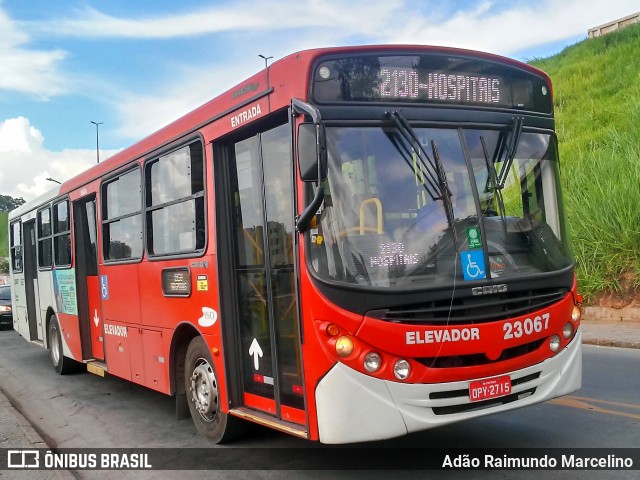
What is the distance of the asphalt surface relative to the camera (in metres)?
5.73

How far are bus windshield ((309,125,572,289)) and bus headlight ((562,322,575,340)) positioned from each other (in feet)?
1.52

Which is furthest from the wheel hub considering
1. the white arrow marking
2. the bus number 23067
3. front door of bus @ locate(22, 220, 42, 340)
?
front door of bus @ locate(22, 220, 42, 340)

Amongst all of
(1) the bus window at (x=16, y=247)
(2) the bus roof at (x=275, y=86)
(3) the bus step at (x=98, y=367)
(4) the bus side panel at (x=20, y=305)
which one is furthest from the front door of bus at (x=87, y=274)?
(1) the bus window at (x=16, y=247)

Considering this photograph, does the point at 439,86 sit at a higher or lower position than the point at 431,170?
higher

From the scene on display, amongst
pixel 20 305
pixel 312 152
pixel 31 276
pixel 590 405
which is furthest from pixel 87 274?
pixel 590 405

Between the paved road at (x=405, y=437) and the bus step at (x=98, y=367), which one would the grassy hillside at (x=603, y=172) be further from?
the bus step at (x=98, y=367)

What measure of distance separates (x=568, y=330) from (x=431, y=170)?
168cm

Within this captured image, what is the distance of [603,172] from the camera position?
14625mm

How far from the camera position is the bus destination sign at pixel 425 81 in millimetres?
4656

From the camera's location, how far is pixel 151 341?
7258mm

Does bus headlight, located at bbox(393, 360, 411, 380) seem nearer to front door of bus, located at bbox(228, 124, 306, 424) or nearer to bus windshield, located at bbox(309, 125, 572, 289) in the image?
bus windshield, located at bbox(309, 125, 572, 289)

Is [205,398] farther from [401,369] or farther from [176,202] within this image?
[401,369]

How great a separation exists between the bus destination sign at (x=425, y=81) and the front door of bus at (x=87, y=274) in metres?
5.79

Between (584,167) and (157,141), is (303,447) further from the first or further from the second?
(584,167)
